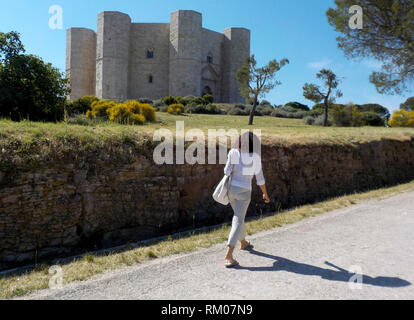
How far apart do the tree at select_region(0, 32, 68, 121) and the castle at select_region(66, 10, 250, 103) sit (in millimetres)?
31497

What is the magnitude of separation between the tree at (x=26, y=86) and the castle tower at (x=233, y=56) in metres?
37.2

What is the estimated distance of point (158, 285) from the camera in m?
3.36

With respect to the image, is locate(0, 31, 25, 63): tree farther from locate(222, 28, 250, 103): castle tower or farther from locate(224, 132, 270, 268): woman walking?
locate(222, 28, 250, 103): castle tower

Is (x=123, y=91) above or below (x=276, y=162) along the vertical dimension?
above

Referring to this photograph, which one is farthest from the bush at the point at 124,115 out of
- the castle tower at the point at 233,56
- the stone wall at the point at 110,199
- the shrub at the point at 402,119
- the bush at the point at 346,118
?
the castle tower at the point at 233,56

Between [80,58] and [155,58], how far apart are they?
33.8 feet

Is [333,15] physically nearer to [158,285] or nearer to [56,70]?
[56,70]

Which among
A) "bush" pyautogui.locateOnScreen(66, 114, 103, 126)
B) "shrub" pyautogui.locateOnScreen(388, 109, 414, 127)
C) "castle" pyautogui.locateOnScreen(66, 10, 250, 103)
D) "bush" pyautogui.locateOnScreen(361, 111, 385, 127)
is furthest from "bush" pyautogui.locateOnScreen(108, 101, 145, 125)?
"castle" pyautogui.locateOnScreen(66, 10, 250, 103)

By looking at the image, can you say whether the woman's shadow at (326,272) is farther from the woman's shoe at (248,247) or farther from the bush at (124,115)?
the bush at (124,115)

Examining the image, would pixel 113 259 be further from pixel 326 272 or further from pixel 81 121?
pixel 81 121

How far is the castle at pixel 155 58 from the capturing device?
1581 inches
